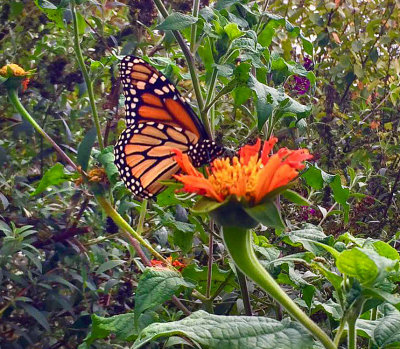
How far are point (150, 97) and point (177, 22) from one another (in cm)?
30

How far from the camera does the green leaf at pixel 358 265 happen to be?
649 mm

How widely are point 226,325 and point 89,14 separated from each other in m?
1.78

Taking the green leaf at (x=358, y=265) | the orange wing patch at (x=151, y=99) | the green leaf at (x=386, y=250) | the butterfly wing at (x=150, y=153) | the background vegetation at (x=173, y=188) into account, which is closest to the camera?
the green leaf at (x=358, y=265)

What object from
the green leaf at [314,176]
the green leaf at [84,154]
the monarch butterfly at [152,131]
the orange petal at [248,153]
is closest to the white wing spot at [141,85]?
the monarch butterfly at [152,131]

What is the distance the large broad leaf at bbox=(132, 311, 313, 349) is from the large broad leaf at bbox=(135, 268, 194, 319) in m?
0.16

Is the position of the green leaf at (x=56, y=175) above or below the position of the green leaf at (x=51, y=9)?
below

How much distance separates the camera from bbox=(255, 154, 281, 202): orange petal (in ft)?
2.19

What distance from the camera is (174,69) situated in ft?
4.50

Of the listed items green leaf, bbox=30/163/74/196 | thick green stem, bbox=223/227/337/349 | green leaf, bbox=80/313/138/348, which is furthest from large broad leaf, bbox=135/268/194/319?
green leaf, bbox=30/163/74/196

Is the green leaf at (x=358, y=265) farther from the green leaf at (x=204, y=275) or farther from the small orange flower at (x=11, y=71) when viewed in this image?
the small orange flower at (x=11, y=71)

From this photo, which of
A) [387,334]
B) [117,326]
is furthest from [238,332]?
[117,326]

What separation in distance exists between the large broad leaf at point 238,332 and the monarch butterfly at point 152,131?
0.56 m

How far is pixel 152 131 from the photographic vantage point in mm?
1456

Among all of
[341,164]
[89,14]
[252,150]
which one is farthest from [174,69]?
[341,164]
